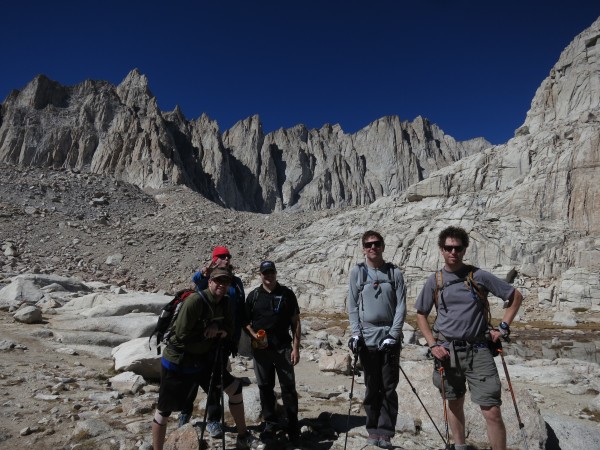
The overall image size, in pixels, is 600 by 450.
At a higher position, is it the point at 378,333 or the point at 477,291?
the point at 477,291

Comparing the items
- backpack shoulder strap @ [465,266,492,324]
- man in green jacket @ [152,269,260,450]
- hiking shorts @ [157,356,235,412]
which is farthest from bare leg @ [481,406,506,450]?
hiking shorts @ [157,356,235,412]

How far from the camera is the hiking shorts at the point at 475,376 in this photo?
14.3 feet

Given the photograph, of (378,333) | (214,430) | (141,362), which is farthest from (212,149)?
(378,333)

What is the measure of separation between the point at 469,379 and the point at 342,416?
8.55 feet

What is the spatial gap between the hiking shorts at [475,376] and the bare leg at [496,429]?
3.3 inches

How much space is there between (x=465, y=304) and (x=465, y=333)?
13.5 inches

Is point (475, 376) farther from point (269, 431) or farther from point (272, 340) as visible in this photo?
point (269, 431)

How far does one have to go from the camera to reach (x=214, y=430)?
17.7 ft

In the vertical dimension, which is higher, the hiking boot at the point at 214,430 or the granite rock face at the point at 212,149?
the granite rock face at the point at 212,149

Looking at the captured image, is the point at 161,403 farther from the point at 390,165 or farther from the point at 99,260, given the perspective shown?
the point at 390,165

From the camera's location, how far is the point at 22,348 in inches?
408

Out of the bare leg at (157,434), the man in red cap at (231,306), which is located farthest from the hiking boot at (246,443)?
the bare leg at (157,434)

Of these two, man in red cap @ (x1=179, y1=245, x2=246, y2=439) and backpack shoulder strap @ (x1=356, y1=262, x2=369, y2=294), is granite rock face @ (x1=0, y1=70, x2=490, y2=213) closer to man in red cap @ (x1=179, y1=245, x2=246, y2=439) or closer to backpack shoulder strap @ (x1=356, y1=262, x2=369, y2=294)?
man in red cap @ (x1=179, y1=245, x2=246, y2=439)

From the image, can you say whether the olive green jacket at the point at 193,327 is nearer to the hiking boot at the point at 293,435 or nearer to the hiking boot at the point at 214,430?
the hiking boot at the point at 214,430
